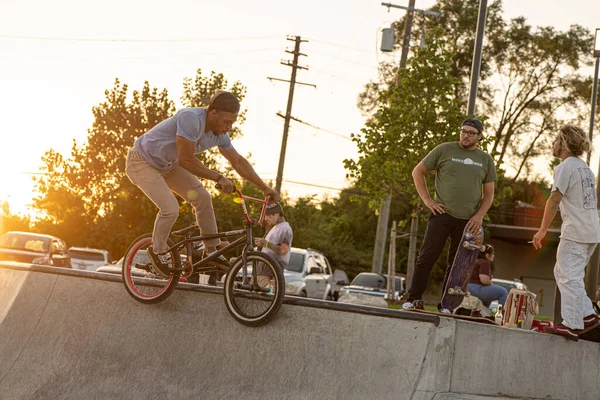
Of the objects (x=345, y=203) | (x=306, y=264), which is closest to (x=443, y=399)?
(x=306, y=264)

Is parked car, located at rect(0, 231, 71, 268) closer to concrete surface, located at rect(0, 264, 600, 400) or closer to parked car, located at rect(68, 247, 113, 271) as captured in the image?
parked car, located at rect(68, 247, 113, 271)

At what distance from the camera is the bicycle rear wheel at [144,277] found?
7.79 metres

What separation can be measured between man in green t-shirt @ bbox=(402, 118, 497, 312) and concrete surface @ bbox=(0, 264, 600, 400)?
1575 mm

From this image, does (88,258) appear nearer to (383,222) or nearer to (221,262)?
(383,222)

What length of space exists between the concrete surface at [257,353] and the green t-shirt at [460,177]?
172 centimetres

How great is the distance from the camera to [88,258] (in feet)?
112

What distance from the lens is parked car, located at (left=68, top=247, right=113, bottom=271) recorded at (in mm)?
33156

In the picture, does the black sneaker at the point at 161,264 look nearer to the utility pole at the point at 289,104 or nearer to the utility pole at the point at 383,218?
the utility pole at the point at 383,218

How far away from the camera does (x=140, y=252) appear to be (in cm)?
823

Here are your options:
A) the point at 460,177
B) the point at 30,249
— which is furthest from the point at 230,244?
the point at 30,249

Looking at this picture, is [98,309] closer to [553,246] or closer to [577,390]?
[577,390]

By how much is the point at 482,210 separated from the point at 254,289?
2667 mm

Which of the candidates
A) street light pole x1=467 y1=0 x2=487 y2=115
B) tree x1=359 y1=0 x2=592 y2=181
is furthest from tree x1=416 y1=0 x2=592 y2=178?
street light pole x1=467 y1=0 x2=487 y2=115

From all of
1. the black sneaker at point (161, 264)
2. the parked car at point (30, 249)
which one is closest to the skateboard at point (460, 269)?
the black sneaker at point (161, 264)
